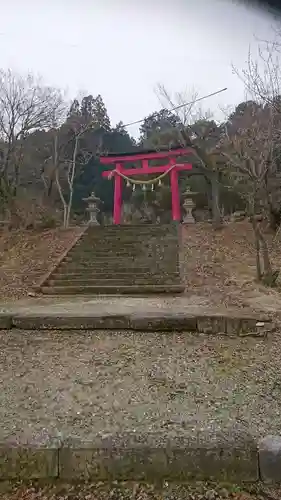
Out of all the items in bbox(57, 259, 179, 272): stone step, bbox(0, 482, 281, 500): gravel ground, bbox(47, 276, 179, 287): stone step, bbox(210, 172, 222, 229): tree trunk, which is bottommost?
bbox(0, 482, 281, 500): gravel ground

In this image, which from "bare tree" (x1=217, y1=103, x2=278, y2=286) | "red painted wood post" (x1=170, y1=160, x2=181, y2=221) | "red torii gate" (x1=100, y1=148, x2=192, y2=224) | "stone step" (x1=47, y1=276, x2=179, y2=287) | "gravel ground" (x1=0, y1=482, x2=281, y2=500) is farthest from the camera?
"red painted wood post" (x1=170, y1=160, x2=181, y2=221)

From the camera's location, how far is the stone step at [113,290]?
7.16m

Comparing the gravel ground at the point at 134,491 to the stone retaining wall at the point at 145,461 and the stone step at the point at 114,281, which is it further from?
the stone step at the point at 114,281

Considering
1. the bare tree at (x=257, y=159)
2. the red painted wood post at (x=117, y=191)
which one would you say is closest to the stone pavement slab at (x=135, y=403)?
the bare tree at (x=257, y=159)

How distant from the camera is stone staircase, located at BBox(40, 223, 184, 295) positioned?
7367mm

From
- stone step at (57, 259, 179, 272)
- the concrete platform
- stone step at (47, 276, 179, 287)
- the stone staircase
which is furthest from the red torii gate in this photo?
the concrete platform

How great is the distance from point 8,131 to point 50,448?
13398 millimetres

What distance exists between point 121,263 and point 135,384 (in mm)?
6033

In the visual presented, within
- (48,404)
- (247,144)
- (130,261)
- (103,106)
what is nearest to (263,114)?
(247,144)

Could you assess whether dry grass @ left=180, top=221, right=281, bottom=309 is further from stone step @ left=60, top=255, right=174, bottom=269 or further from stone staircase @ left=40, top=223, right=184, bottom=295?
stone step @ left=60, top=255, right=174, bottom=269

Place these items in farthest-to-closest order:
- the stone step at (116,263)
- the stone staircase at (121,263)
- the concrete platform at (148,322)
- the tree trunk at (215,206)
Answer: the tree trunk at (215,206) → the stone step at (116,263) → the stone staircase at (121,263) → the concrete platform at (148,322)

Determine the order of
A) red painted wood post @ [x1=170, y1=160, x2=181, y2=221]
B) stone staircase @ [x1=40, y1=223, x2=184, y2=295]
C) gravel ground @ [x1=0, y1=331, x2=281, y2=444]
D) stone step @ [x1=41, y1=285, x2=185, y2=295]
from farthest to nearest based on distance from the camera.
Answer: red painted wood post @ [x1=170, y1=160, x2=181, y2=221]
stone staircase @ [x1=40, y1=223, x2=184, y2=295]
stone step @ [x1=41, y1=285, x2=185, y2=295]
gravel ground @ [x1=0, y1=331, x2=281, y2=444]

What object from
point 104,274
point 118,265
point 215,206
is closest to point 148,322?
point 104,274

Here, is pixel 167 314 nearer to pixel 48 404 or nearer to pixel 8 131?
pixel 48 404
